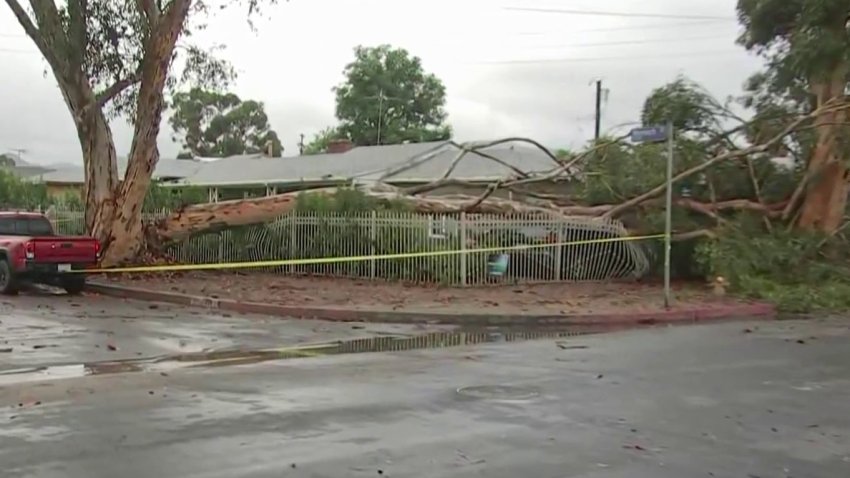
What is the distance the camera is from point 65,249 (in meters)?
19.4

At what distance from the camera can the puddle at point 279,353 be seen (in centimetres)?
1008

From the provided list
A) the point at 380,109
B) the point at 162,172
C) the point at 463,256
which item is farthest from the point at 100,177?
the point at 380,109

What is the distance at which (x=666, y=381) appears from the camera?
9984 mm

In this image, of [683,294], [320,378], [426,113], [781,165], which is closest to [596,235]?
[683,294]

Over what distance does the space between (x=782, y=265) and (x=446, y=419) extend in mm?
15231

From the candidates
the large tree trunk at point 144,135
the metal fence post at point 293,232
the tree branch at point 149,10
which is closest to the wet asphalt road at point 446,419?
the metal fence post at point 293,232

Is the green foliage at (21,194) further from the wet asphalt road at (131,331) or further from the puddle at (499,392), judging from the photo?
the puddle at (499,392)

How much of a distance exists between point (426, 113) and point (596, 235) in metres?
42.7

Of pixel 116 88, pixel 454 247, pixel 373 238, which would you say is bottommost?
pixel 454 247

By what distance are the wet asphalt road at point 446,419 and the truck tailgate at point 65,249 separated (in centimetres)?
999

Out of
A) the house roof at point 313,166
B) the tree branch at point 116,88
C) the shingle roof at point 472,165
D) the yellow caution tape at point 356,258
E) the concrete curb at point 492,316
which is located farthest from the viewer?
the house roof at point 313,166

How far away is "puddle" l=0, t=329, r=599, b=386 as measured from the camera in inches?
397

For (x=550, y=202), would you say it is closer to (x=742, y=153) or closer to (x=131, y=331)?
(x=742, y=153)

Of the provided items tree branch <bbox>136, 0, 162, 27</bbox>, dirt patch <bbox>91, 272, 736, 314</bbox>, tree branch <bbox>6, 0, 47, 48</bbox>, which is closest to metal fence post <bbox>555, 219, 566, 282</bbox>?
dirt patch <bbox>91, 272, 736, 314</bbox>
